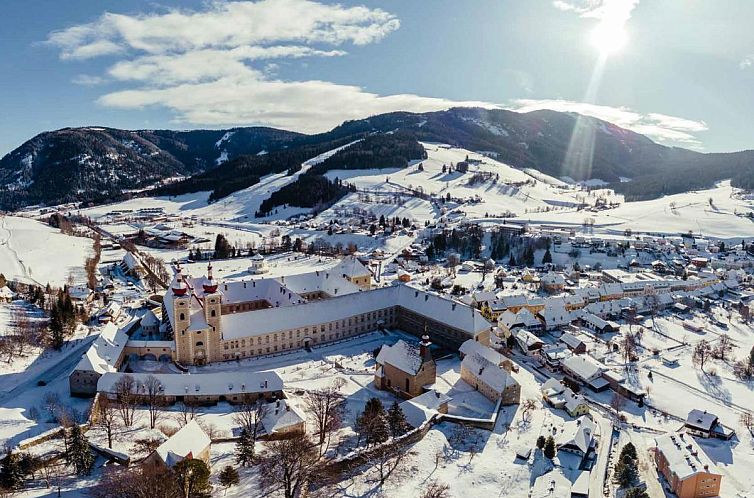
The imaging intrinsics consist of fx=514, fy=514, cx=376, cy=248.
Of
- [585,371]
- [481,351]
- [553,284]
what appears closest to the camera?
[481,351]

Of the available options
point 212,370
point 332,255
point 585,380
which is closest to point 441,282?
point 332,255

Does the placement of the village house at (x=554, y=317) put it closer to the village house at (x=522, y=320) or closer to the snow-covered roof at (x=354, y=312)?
the village house at (x=522, y=320)

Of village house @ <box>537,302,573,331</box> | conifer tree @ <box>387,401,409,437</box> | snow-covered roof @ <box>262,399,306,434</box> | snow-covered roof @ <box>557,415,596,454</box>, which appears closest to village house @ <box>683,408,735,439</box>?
snow-covered roof @ <box>557,415,596,454</box>

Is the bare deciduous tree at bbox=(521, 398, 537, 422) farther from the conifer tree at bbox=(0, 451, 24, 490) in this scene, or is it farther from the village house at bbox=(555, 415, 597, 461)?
the conifer tree at bbox=(0, 451, 24, 490)

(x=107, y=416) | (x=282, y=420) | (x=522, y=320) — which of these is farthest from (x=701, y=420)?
(x=107, y=416)

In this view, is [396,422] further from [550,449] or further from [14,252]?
[14,252]

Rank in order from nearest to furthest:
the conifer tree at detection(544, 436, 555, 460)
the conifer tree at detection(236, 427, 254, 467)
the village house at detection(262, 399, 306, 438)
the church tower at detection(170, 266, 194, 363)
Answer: the conifer tree at detection(236, 427, 254, 467), the village house at detection(262, 399, 306, 438), the conifer tree at detection(544, 436, 555, 460), the church tower at detection(170, 266, 194, 363)

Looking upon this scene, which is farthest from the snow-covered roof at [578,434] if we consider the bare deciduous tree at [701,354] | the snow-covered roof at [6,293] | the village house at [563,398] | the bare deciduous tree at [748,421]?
the snow-covered roof at [6,293]
